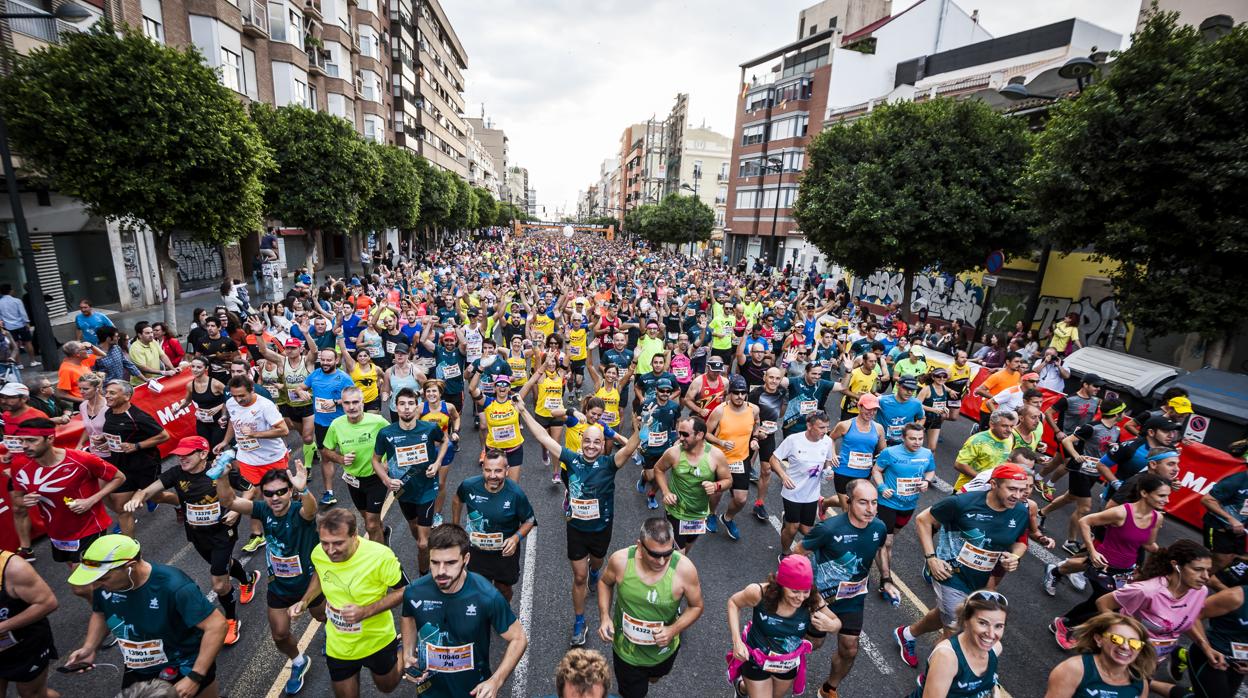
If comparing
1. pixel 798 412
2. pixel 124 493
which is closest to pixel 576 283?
pixel 798 412

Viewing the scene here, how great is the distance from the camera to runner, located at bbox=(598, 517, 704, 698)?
3725 mm

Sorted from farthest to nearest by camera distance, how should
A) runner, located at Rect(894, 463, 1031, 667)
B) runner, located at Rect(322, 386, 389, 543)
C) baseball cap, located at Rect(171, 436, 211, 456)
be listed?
runner, located at Rect(322, 386, 389, 543) → baseball cap, located at Rect(171, 436, 211, 456) → runner, located at Rect(894, 463, 1031, 667)

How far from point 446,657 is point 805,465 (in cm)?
406

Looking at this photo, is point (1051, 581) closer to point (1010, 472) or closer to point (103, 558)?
point (1010, 472)

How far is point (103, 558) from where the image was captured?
10.4 feet

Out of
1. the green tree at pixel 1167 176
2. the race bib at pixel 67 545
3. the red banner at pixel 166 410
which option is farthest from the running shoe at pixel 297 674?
the green tree at pixel 1167 176

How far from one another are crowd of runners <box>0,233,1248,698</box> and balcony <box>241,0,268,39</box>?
2389cm

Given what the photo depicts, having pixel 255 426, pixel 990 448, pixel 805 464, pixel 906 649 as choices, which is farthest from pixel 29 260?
pixel 990 448

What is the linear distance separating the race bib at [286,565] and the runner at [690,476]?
325 centimetres

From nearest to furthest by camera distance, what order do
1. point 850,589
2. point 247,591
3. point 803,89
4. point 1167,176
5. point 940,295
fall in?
point 850,589
point 247,591
point 1167,176
point 940,295
point 803,89

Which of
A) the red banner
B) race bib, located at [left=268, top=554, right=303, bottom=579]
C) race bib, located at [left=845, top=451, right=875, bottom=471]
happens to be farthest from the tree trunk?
race bib, located at [left=845, top=451, right=875, bottom=471]

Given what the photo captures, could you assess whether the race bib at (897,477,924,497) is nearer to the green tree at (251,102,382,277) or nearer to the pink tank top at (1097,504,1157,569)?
the pink tank top at (1097,504,1157,569)

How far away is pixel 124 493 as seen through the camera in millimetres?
6109

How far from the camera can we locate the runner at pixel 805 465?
19.5 ft
